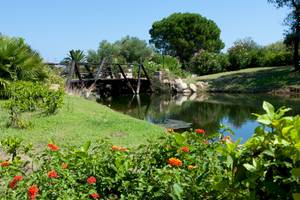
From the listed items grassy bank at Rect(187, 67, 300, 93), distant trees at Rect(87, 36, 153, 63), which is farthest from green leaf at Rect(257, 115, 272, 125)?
distant trees at Rect(87, 36, 153, 63)

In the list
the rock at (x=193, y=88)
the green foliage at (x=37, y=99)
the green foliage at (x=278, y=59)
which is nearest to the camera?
the green foliage at (x=37, y=99)

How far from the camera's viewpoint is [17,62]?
13438 millimetres

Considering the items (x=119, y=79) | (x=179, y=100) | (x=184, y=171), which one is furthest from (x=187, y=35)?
(x=184, y=171)

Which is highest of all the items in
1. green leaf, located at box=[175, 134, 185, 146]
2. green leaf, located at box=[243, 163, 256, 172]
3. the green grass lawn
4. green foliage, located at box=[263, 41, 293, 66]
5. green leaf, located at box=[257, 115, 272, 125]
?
green foliage, located at box=[263, 41, 293, 66]

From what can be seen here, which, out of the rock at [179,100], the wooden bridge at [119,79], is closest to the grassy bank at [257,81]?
the wooden bridge at [119,79]

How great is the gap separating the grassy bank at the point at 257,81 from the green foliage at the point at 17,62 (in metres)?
16.9

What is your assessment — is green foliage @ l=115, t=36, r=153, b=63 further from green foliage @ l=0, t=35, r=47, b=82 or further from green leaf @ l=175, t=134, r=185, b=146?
green leaf @ l=175, t=134, r=185, b=146

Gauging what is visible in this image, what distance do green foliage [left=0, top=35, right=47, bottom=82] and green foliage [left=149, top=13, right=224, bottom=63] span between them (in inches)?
1620

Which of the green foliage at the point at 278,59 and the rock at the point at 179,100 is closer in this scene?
the rock at the point at 179,100

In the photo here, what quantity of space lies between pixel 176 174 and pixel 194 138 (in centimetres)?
97

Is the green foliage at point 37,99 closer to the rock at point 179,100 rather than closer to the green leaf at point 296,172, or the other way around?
the green leaf at point 296,172

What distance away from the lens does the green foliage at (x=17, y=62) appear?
517 inches

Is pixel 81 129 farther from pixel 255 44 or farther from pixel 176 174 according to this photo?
pixel 255 44

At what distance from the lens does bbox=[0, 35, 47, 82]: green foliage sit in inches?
517
